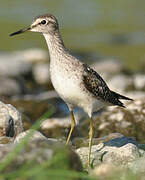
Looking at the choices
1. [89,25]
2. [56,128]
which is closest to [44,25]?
[56,128]

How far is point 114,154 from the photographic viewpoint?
865 cm

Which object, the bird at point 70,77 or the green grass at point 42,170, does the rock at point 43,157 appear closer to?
the green grass at point 42,170

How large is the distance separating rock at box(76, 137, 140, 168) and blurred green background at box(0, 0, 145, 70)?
17.3 metres

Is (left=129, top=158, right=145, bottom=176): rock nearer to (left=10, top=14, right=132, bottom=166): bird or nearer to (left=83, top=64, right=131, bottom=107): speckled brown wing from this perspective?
(left=10, top=14, right=132, bottom=166): bird

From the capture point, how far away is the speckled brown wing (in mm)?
9242

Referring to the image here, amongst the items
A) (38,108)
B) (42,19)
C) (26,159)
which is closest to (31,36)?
(38,108)

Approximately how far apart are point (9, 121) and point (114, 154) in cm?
188

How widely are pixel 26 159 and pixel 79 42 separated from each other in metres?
27.8

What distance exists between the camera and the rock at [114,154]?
27.7ft

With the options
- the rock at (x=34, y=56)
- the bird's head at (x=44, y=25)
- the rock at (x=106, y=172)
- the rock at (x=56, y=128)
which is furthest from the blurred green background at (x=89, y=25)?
the rock at (x=106, y=172)

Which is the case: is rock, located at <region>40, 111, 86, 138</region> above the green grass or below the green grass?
below

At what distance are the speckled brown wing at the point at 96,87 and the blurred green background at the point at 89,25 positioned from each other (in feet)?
53.8

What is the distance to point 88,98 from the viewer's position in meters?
9.27

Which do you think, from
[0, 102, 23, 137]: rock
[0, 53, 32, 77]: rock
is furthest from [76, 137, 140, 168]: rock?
[0, 53, 32, 77]: rock
